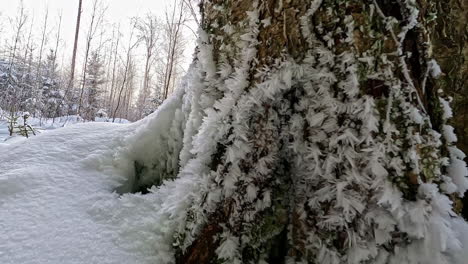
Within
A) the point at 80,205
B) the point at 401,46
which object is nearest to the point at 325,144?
the point at 401,46

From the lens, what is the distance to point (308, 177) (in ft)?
2.40

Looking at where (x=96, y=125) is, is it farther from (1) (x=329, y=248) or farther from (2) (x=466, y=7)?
(2) (x=466, y=7)

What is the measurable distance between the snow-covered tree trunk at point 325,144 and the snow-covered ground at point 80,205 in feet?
0.33

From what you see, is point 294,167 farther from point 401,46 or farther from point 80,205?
point 80,205

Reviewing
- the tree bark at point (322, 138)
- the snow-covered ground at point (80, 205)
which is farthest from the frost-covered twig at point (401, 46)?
the snow-covered ground at point (80, 205)

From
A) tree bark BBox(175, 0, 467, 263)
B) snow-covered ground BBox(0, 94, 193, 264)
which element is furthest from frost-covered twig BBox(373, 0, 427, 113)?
snow-covered ground BBox(0, 94, 193, 264)

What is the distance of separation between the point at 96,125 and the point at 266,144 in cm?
96

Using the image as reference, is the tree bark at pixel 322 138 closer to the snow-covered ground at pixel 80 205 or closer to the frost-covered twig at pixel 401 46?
the frost-covered twig at pixel 401 46

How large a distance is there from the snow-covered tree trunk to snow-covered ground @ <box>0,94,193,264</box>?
102 millimetres

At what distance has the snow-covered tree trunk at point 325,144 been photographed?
2.08 feet

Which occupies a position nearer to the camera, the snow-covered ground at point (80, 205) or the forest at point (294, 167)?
the forest at point (294, 167)

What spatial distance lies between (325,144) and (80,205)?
0.75 metres

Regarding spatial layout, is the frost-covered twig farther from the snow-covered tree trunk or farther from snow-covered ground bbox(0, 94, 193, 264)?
snow-covered ground bbox(0, 94, 193, 264)

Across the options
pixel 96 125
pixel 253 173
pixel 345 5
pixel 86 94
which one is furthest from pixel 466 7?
pixel 86 94
